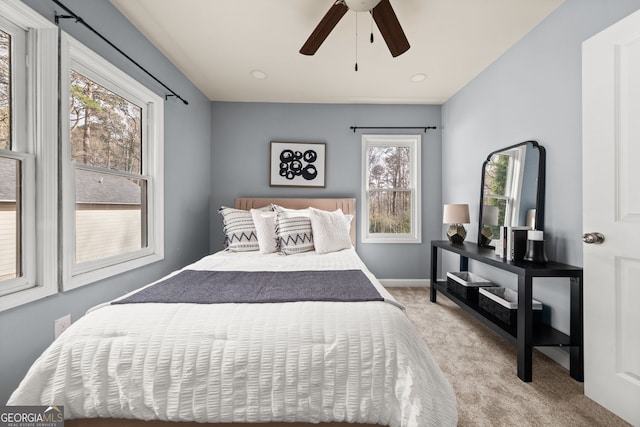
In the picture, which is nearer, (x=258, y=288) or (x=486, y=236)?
(x=258, y=288)

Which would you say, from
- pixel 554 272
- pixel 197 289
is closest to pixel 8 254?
pixel 197 289

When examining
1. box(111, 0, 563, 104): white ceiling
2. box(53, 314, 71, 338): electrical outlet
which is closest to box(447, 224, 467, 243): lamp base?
box(111, 0, 563, 104): white ceiling

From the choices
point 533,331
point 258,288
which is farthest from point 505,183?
point 258,288

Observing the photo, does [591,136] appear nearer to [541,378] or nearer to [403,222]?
[541,378]

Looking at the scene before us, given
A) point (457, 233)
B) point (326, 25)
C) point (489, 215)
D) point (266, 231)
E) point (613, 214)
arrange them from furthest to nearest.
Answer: point (457, 233) → point (266, 231) → point (489, 215) → point (326, 25) → point (613, 214)

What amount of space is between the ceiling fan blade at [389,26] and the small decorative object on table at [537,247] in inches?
61.6

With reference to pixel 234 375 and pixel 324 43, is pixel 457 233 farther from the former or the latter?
pixel 234 375

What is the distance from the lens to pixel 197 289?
151 centimetres

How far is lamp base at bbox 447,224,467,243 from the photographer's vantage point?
2.96m

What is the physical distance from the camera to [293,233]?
277 centimetres

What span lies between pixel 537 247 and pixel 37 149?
3.09 m

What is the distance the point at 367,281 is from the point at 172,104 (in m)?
2.52

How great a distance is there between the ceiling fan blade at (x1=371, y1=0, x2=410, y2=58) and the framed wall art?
188cm

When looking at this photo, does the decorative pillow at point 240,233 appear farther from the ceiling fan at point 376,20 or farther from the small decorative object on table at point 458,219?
the small decorative object on table at point 458,219
